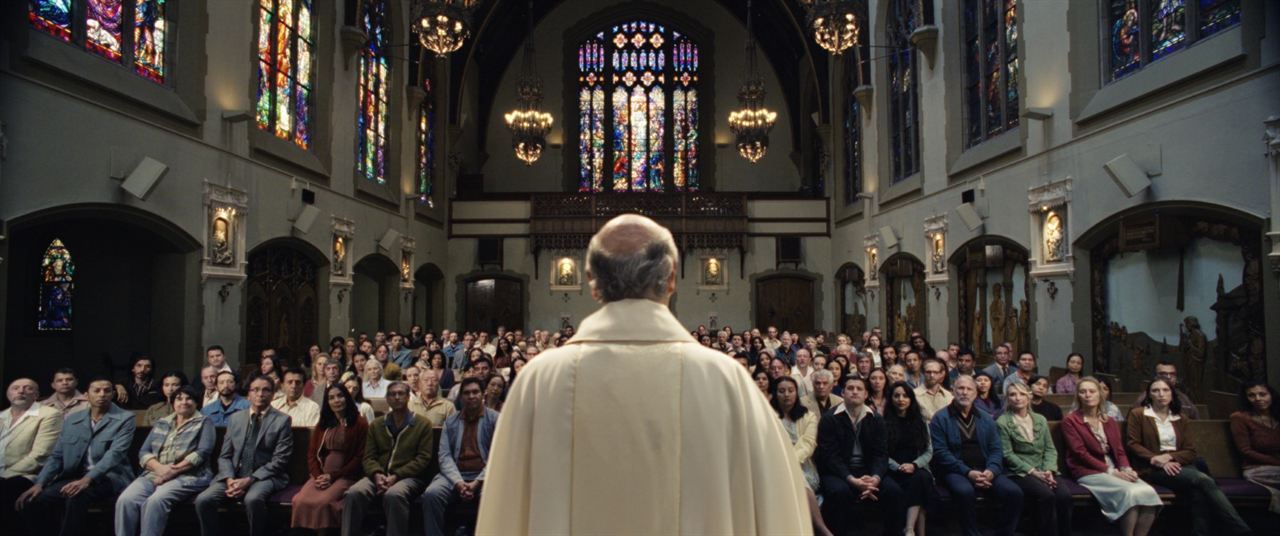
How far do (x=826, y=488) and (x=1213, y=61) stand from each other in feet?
19.1

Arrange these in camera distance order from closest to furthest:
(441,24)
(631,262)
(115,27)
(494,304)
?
(631,262) < (115,27) < (441,24) < (494,304)

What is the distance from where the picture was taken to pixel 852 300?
19141 millimetres

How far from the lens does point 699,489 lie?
1.61m

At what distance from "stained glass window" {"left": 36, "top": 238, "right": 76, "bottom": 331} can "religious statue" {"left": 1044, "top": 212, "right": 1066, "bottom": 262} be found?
46.2ft

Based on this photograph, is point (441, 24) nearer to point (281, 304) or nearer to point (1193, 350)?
point (281, 304)

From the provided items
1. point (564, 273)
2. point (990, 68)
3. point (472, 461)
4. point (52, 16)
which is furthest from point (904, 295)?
point (52, 16)

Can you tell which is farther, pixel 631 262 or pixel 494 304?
pixel 494 304

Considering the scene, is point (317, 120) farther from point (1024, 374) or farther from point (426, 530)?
point (1024, 374)

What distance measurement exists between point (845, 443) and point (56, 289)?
1195 centimetres

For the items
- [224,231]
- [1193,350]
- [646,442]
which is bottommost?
[1193,350]

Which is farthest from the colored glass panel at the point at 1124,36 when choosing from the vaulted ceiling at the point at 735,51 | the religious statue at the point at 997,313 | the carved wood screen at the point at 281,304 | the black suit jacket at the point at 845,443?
the vaulted ceiling at the point at 735,51

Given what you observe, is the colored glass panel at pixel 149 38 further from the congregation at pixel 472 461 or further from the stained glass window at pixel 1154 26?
the stained glass window at pixel 1154 26

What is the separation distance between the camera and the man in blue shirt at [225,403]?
5.98 m

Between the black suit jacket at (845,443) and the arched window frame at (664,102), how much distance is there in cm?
1889
